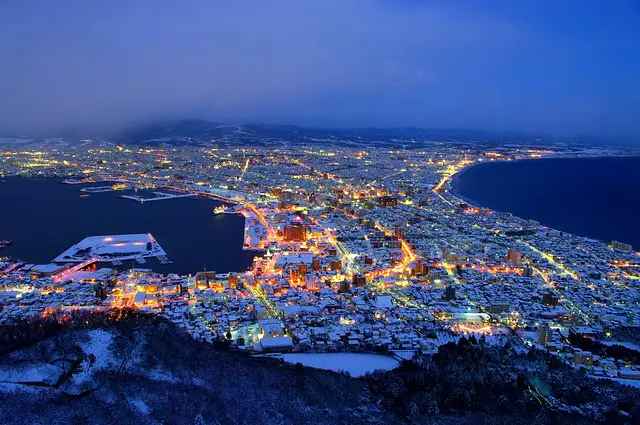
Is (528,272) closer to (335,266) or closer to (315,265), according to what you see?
(335,266)

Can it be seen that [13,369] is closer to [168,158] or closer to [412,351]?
[412,351]

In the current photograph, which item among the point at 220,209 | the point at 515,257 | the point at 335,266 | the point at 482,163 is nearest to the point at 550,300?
the point at 515,257

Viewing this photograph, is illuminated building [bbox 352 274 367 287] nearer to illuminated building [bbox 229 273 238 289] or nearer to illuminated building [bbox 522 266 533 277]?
illuminated building [bbox 229 273 238 289]

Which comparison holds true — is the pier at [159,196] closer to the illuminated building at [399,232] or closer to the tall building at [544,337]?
the illuminated building at [399,232]

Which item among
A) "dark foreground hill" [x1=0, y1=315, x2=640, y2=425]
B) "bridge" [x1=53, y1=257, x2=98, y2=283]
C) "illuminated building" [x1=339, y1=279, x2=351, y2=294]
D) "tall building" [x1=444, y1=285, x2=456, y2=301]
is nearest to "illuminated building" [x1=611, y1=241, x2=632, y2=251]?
"tall building" [x1=444, y1=285, x2=456, y2=301]

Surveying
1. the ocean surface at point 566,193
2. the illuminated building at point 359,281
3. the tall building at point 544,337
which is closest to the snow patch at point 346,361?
the tall building at point 544,337

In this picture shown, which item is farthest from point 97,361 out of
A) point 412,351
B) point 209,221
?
point 209,221
